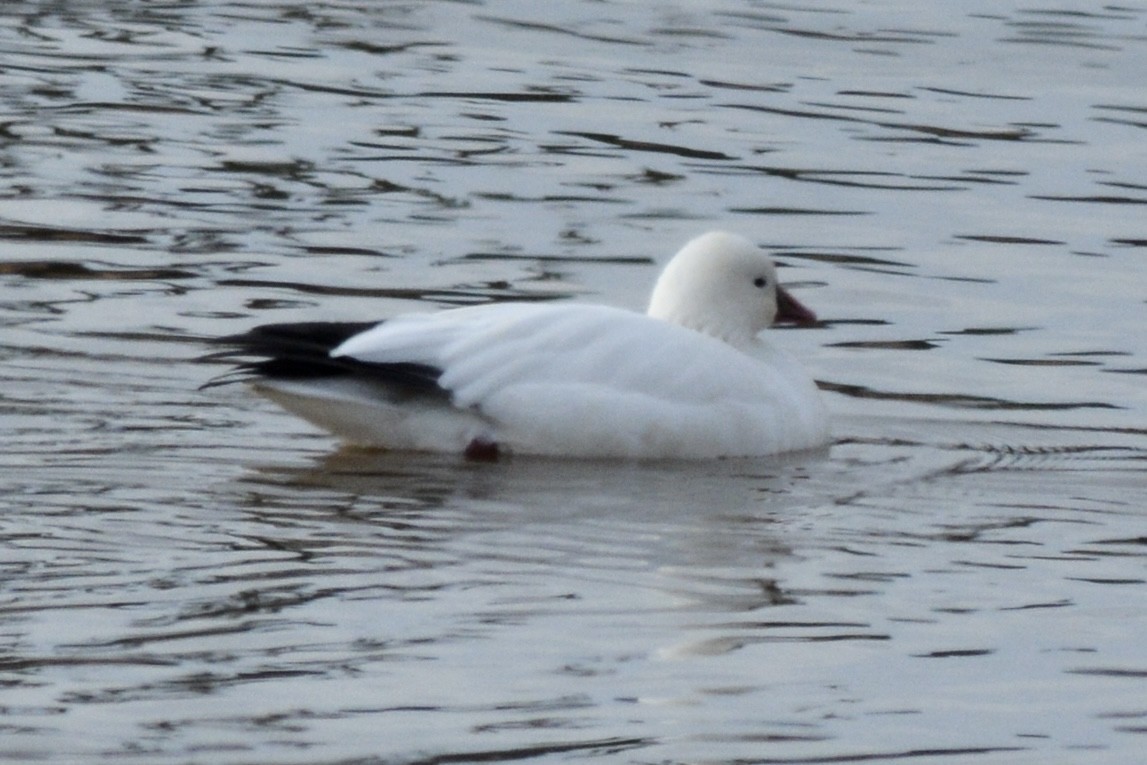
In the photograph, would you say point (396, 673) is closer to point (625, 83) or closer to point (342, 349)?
point (342, 349)

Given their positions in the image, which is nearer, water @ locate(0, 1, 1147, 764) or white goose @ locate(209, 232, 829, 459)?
water @ locate(0, 1, 1147, 764)

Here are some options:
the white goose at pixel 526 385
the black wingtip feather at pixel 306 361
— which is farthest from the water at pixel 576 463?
the black wingtip feather at pixel 306 361

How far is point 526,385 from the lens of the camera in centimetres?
840

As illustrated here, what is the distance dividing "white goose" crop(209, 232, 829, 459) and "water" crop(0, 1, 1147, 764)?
0.38 ft

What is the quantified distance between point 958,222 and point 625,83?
3396mm

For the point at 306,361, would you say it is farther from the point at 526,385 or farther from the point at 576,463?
the point at 576,463

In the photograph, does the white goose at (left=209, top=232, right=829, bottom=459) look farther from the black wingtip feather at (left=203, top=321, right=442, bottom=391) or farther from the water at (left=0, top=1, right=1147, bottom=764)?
the water at (left=0, top=1, right=1147, bottom=764)

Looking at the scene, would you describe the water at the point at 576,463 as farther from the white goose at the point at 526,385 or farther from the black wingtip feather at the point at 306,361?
the black wingtip feather at the point at 306,361

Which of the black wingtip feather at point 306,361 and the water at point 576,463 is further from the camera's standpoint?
the black wingtip feather at point 306,361

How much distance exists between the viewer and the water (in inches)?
224

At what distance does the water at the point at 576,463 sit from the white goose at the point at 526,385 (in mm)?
117

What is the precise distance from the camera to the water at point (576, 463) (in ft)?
18.6

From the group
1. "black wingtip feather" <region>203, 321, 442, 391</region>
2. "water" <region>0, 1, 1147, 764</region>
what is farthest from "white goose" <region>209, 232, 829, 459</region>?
"water" <region>0, 1, 1147, 764</region>

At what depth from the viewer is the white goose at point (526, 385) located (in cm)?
828
